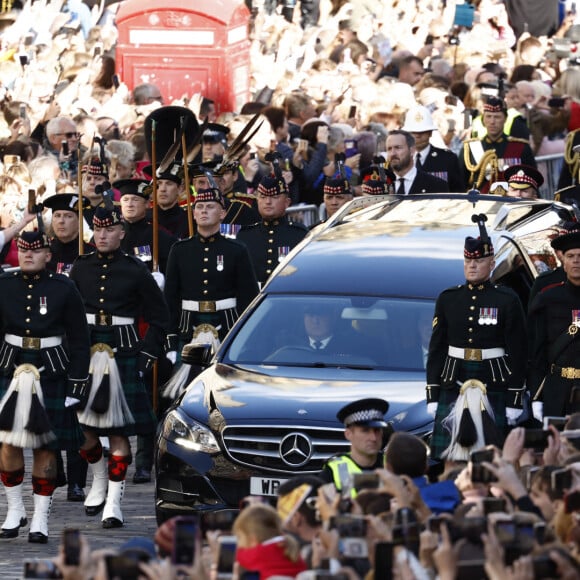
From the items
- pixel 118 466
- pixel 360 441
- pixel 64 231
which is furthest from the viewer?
pixel 64 231

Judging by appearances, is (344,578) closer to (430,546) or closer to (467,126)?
(430,546)

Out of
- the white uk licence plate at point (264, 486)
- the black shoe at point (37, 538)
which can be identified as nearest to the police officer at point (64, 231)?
the black shoe at point (37, 538)

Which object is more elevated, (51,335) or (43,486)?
(51,335)

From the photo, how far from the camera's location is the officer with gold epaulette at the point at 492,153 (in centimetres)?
1639

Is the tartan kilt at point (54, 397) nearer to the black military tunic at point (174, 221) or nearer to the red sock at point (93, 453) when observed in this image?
the red sock at point (93, 453)

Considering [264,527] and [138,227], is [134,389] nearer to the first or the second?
[138,227]

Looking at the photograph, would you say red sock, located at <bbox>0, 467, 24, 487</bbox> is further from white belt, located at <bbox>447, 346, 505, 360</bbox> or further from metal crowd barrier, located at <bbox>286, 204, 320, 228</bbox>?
metal crowd barrier, located at <bbox>286, 204, 320, 228</bbox>

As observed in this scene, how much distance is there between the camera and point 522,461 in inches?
347

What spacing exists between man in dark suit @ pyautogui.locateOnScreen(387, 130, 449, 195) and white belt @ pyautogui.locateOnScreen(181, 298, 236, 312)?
2874 millimetres

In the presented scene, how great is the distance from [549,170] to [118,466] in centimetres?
846

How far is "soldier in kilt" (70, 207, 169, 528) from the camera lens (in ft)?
39.6

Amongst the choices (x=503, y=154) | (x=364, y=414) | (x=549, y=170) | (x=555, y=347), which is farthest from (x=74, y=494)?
(x=549, y=170)

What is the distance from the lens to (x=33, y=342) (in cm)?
1161

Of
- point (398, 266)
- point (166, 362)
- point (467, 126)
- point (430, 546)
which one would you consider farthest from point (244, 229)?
point (430, 546)
